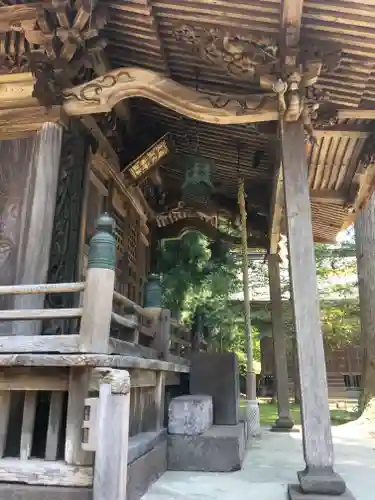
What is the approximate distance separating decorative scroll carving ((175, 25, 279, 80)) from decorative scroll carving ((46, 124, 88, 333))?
1798 millimetres

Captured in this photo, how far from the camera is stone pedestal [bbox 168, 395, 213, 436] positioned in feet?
17.9

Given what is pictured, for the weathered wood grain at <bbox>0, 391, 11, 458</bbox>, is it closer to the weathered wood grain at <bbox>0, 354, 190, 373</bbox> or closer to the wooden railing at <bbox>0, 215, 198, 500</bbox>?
the wooden railing at <bbox>0, 215, 198, 500</bbox>

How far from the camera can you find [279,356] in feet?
31.1

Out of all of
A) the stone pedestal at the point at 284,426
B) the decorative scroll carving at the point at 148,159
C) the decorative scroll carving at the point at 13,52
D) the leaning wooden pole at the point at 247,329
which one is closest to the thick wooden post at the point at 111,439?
the decorative scroll carving at the point at 13,52

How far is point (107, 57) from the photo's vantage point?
5.59 metres

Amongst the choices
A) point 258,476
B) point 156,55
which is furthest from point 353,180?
point 258,476

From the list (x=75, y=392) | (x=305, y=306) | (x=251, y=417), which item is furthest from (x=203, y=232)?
(x=75, y=392)

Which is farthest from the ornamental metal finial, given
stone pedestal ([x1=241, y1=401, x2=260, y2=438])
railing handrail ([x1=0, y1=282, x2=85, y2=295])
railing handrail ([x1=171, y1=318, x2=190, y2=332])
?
stone pedestal ([x1=241, y1=401, x2=260, y2=438])

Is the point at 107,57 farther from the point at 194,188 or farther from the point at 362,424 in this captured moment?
the point at 362,424

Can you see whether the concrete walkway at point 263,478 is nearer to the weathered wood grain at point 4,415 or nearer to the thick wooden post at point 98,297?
the weathered wood grain at point 4,415

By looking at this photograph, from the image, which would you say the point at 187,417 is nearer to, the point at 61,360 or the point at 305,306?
the point at 305,306

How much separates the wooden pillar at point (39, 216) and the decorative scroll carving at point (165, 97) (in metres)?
0.54

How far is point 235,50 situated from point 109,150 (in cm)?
284

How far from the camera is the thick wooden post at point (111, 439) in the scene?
3193mm
